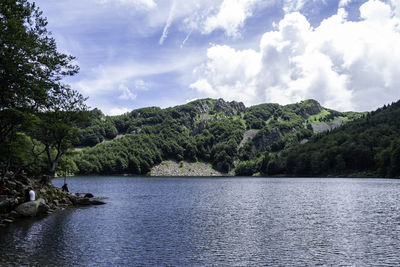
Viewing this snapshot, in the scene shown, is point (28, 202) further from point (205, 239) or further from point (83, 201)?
point (205, 239)

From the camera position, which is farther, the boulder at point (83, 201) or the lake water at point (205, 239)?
the boulder at point (83, 201)

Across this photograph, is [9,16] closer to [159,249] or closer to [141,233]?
[141,233]

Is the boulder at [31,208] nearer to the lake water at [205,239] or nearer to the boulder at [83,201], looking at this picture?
the lake water at [205,239]

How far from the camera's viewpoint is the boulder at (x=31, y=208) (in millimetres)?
43906

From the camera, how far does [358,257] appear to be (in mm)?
26828

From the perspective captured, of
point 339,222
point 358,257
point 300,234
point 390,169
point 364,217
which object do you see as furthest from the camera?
point 390,169

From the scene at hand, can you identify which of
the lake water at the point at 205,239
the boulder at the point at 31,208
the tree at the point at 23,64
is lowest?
the lake water at the point at 205,239

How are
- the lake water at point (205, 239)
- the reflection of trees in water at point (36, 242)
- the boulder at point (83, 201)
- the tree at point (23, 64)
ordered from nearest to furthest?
1. the reflection of trees in water at point (36, 242)
2. the lake water at point (205, 239)
3. the tree at point (23, 64)
4. the boulder at point (83, 201)

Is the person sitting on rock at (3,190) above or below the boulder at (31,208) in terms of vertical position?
above

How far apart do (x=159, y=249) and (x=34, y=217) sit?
89.4 feet

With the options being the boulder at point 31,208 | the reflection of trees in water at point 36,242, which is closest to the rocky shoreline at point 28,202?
the boulder at point 31,208

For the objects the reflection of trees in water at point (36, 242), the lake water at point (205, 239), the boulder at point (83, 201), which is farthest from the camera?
the boulder at point (83, 201)

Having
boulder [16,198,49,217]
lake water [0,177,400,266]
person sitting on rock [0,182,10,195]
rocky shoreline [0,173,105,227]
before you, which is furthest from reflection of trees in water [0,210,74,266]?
person sitting on rock [0,182,10,195]

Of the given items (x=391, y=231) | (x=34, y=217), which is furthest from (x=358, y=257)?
(x=34, y=217)
